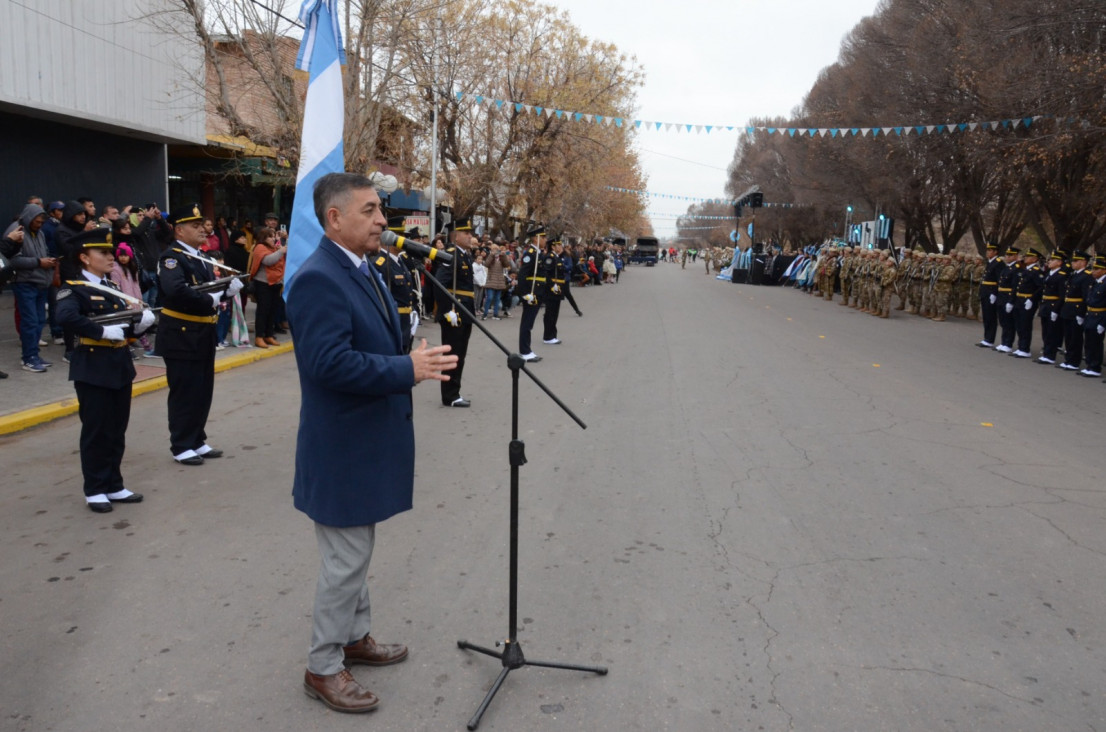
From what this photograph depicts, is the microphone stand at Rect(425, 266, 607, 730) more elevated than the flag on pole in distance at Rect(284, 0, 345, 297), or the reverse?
the flag on pole in distance at Rect(284, 0, 345, 297)

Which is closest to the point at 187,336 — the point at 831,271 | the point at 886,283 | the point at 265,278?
the point at 265,278

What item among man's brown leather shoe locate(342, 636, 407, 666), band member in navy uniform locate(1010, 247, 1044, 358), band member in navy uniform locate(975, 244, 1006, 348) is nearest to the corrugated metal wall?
man's brown leather shoe locate(342, 636, 407, 666)

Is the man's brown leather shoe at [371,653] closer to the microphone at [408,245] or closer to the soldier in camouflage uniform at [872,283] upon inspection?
the microphone at [408,245]

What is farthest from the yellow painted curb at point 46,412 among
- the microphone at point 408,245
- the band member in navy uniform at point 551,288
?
the band member in navy uniform at point 551,288

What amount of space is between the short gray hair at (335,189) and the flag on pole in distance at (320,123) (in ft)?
5.74

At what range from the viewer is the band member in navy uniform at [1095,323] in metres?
12.4

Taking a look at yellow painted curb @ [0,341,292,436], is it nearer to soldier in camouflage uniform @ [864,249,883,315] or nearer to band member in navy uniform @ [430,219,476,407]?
band member in navy uniform @ [430,219,476,407]

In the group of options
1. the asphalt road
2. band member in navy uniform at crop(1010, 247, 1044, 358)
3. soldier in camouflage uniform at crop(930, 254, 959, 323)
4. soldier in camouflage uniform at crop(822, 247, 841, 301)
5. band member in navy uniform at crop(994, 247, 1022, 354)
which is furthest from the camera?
soldier in camouflage uniform at crop(822, 247, 841, 301)

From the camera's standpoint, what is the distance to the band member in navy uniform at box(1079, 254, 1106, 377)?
1238 centimetres

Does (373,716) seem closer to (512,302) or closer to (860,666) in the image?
(860,666)

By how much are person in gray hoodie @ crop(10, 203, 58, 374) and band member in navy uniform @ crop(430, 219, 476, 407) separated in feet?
15.3

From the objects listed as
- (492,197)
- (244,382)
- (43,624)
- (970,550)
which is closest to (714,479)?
(970,550)

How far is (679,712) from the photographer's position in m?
3.17

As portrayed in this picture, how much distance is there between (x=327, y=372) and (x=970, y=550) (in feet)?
13.2
